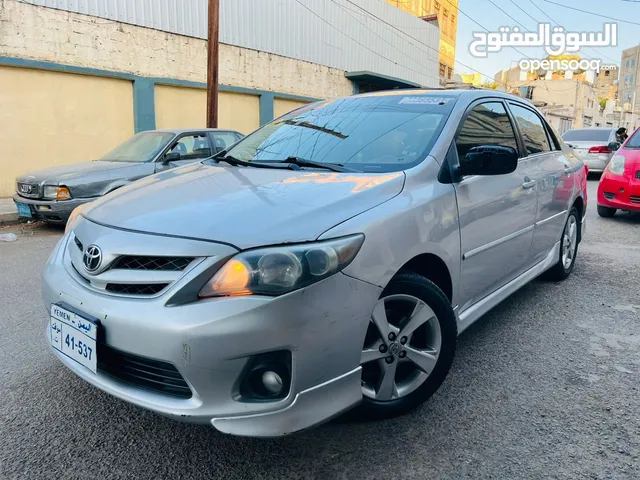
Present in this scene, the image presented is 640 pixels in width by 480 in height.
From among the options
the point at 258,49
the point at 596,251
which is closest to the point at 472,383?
the point at 596,251

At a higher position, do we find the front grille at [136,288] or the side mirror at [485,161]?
the side mirror at [485,161]

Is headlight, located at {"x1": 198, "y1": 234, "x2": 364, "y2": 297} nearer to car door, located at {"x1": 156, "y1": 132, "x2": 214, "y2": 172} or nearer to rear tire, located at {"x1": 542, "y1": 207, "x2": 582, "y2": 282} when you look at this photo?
rear tire, located at {"x1": 542, "y1": 207, "x2": 582, "y2": 282}

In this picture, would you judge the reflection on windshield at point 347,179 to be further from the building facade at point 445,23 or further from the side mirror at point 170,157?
the building facade at point 445,23

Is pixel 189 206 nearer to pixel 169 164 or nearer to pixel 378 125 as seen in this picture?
pixel 378 125

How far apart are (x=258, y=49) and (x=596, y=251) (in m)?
11.9

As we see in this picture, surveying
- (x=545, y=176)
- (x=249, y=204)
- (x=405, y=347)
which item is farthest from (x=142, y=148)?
(x=405, y=347)

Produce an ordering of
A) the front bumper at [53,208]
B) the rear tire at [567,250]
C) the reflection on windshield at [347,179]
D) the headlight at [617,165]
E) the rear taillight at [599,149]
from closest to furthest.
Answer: the reflection on windshield at [347,179], the rear tire at [567,250], the front bumper at [53,208], the headlight at [617,165], the rear taillight at [599,149]

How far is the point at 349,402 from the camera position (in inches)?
77.2

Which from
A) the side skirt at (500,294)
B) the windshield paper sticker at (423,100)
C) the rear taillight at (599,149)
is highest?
the rear taillight at (599,149)

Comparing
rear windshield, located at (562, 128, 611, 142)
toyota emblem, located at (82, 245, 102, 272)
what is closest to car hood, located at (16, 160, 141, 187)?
toyota emblem, located at (82, 245, 102, 272)

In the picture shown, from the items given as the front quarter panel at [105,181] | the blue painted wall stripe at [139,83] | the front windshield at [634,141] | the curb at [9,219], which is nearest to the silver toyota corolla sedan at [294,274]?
the front quarter panel at [105,181]

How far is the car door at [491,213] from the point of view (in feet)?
8.89

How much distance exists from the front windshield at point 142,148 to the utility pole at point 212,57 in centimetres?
313

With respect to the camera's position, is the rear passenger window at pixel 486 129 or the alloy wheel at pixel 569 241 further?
the alloy wheel at pixel 569 241
